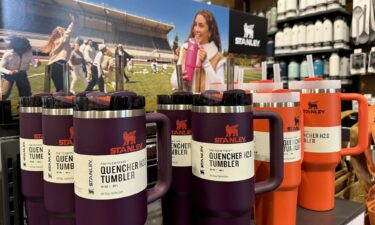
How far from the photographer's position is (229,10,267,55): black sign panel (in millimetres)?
1539

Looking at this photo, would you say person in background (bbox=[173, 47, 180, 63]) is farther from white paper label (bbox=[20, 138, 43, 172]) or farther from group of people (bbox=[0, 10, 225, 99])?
white paper label (bbox=[20, 138, 43, 172])

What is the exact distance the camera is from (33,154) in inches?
24.0

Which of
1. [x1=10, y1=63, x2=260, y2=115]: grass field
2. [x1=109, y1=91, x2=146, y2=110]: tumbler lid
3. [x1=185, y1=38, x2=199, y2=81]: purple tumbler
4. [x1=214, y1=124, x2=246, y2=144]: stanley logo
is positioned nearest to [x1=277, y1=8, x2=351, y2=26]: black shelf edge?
[x1=185, y1=38, x2=199, y2=81]: purple tumbler

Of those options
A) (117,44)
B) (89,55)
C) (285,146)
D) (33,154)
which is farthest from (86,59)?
(285,146)

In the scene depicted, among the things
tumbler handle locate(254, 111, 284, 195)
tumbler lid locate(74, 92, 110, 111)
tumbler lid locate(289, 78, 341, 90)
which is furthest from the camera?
tumbler lid locate(289, 78, 341, 90)

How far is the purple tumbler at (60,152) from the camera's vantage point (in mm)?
539

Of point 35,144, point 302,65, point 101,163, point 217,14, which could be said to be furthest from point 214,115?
point 302,65

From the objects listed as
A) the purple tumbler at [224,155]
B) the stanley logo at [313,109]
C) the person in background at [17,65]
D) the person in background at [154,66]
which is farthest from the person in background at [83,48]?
the stanley logo at [313,109]

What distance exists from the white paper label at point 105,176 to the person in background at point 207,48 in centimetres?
94

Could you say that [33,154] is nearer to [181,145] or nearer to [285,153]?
[181,145]

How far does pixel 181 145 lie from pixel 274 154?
0.62 ft

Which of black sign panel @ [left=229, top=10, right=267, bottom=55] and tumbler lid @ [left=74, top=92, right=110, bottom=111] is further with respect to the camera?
black sign panel @ [left=229, top=10, right=267, bottom=55]

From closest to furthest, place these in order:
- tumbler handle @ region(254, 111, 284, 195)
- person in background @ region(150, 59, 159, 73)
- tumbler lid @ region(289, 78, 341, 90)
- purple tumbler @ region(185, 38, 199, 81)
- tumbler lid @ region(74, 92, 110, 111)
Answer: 1. tumbler lid @ region(74, 92, 110, 111)
2. tumbler handle @ region(254, 111, 284, 195)
3. tumbler lid @ region(289, 78, 341, 90)
4. person in background @ region(150, 59, 159, 73)
5. purple tumbler @ region(185, 38, 199, 81)

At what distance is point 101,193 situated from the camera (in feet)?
1.51
